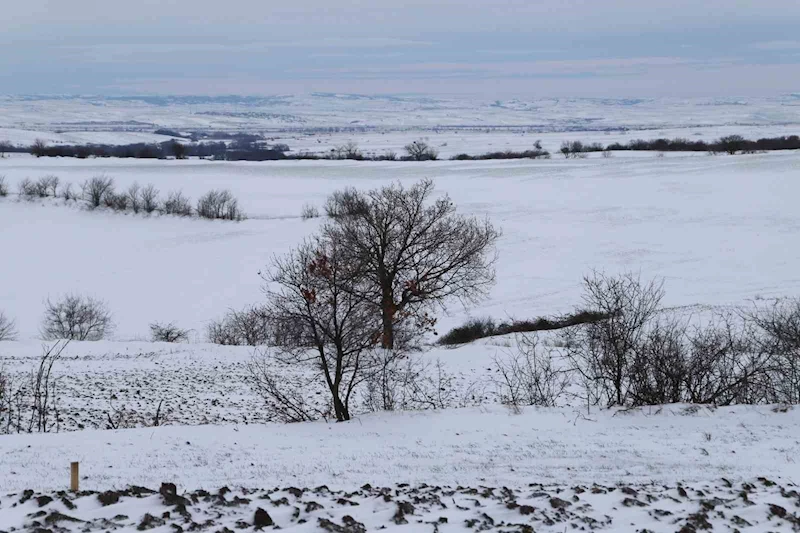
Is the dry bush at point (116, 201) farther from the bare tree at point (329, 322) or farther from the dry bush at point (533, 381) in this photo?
the bare tree at point (329, 322)

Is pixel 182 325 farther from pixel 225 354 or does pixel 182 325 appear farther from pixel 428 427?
pixel 428 427

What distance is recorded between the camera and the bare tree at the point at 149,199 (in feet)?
206

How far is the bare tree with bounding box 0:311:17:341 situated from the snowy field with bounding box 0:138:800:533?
0.68 metres

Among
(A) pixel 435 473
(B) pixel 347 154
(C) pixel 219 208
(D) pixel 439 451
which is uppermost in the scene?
(B) pixel 347 154

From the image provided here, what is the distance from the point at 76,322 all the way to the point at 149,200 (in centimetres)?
3034

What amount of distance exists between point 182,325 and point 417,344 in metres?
13.9

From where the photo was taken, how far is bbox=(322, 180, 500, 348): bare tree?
87.0 feet

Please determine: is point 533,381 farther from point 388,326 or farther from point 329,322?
point 388,326

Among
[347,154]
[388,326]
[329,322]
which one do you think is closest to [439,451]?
[329,322]

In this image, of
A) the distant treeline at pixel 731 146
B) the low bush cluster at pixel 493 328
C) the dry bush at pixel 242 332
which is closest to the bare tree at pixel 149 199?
the dry bush at pixel 242 332

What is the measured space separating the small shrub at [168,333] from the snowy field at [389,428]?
3.56 feet

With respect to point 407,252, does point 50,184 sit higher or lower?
higher

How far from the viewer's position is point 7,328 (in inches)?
1342

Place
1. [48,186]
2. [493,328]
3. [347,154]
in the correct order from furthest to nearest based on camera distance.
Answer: [347,154], [48,186], [493,328]
